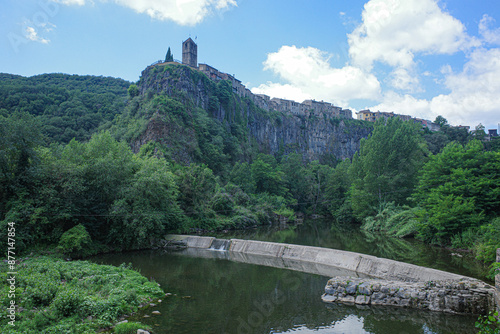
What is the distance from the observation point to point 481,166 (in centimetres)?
2386

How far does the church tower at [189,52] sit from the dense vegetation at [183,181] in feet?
48.2

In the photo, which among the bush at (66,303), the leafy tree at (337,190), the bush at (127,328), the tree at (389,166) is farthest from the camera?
the leafy tree at (337,190)

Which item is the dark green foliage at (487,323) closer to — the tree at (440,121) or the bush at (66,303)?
the bush at (66,303)

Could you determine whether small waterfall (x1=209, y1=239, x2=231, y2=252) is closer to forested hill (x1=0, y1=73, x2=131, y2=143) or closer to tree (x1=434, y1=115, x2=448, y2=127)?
forested hill (x1=0, y1=73, x2=131, y2=143)

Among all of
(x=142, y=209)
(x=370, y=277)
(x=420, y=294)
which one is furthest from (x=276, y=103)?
(x=420, y=294)

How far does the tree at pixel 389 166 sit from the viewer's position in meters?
39.1

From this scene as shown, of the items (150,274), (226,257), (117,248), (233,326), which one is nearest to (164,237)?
(117,248)

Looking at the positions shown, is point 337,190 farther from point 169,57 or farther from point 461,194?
point 169,57

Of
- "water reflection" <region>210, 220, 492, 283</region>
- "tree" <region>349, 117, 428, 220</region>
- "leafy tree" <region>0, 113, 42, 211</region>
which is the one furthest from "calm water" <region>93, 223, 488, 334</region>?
"tree" <region>349, 117, 428, 220</region>

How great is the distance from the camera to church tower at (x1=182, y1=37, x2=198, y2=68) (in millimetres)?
82562

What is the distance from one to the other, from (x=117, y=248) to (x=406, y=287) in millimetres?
21039

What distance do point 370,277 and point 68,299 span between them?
14511 millimetres

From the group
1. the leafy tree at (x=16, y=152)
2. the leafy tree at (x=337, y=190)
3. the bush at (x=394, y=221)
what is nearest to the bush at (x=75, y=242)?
the leafy tree at (x=16, y=152)

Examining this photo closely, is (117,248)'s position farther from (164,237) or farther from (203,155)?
(203,155)
